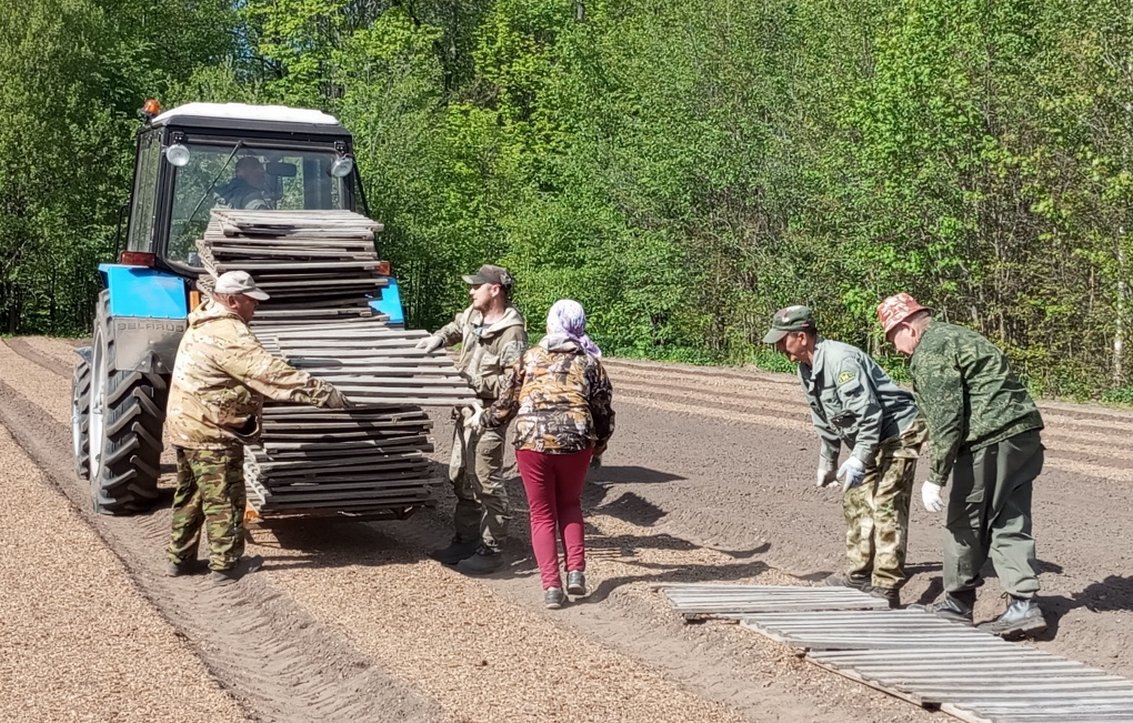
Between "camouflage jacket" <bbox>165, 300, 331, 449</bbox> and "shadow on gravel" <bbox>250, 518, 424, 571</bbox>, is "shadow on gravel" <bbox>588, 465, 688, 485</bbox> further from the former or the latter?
"camouflage jacket" <bbox>165, 300, 331, 449</bbox>

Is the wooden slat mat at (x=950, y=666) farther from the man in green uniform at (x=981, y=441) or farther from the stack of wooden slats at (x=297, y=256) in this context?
the stack of wooden slats at (x=297, y=256)

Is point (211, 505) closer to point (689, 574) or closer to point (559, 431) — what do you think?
point (559, 431)

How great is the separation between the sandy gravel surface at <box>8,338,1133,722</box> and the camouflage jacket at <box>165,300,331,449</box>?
3.02 feet

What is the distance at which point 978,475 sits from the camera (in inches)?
255

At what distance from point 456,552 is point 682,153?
19.8 m

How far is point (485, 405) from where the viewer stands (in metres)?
7.95

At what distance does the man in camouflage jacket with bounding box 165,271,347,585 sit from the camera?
7.26m

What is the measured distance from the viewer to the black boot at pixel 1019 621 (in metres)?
6.45

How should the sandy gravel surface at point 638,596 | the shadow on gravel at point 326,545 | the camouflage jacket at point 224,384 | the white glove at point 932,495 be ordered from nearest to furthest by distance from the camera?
the sandy gravel surface at point 638,596
the white glove at point 932,495
the camouflage jacket at point 224,384
the shadow on gravel at point 326,545

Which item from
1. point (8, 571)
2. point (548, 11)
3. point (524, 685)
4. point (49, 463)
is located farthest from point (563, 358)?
point (548, 11)

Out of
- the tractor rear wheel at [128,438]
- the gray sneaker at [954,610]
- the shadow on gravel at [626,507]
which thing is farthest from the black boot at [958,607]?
the tractor rear wheel at [128,438]

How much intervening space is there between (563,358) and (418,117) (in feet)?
91.4

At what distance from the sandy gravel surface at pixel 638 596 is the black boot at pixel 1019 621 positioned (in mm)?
241

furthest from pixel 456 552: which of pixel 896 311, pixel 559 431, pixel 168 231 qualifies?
pixel 168 231
